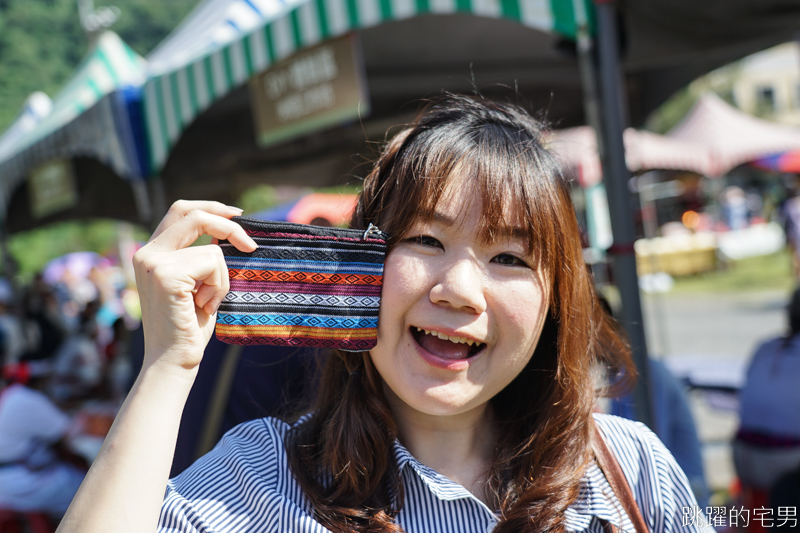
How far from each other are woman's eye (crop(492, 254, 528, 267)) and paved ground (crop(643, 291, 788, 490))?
2418mm

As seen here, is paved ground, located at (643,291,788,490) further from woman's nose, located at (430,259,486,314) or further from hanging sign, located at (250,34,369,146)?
woman's nose, located at (430,259,486,314)

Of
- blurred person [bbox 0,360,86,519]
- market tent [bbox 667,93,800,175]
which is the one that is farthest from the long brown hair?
market tent [bbox 667,93,800,175]

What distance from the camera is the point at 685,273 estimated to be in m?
14.0

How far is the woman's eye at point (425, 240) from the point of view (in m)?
1.09

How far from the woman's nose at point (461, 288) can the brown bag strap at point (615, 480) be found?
0.43 m

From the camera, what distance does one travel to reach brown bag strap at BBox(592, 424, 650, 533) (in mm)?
1137

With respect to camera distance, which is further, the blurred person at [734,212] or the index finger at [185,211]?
the blurred person at [734,212]

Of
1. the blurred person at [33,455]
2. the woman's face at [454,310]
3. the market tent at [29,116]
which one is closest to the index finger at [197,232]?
the woman's face at [454,310]

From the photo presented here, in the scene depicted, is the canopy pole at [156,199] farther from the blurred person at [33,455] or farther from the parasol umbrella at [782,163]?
the parasol umbrella at [782,163]

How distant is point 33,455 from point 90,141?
2.05m

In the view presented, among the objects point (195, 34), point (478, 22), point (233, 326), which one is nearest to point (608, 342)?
point (233, 326)

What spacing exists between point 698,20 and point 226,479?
9.88ft

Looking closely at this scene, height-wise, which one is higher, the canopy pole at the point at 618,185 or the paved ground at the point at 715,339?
the canopy pole at the point at 618,185

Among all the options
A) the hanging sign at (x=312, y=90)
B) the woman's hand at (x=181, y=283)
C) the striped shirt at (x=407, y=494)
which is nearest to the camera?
the woman's hand at (x=181, y=283)
